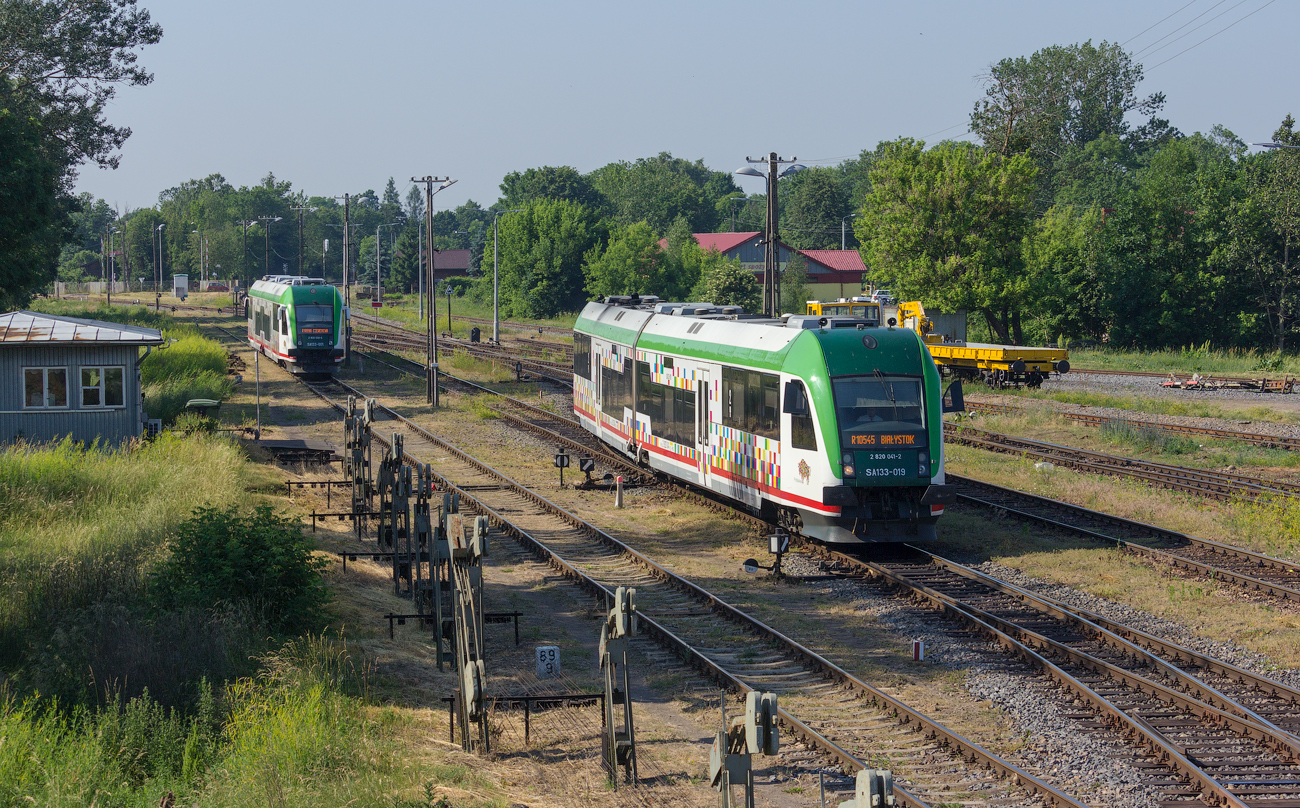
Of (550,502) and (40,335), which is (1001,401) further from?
(40,335)

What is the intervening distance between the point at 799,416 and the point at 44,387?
57.0 feet

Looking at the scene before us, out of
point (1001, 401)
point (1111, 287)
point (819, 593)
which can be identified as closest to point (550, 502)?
point (819, 593)

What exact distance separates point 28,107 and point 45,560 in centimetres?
3059

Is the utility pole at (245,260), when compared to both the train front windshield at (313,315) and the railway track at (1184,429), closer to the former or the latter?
the train front windshield at (313,315)

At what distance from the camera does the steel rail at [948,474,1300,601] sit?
14.9 metres

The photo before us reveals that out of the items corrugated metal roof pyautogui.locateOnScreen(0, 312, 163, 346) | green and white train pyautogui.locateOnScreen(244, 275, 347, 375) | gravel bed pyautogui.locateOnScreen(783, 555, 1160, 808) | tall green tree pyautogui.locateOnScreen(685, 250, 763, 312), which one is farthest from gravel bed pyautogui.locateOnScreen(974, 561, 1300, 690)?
tall green tree pyautogui.locateOnScreen(685, 250, 763, 312)

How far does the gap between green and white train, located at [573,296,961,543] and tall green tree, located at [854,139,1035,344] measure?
116 feet

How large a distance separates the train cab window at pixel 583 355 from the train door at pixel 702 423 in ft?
26.4

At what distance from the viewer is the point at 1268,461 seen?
2492cm

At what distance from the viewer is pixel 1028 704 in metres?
10.8

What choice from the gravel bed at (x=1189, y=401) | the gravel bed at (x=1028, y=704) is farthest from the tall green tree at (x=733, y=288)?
the gravel bed at (x=1028, y=704)

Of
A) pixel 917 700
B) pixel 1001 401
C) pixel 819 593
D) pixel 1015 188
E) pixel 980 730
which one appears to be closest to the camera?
pixel 980 730

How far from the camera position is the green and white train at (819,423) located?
15.8m

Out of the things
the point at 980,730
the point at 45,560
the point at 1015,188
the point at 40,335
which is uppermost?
the point at 1015,188
